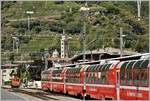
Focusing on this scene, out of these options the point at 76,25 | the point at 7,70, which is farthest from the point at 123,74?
Result: the point at 7,70

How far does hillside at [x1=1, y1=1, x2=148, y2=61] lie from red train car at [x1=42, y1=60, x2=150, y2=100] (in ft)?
70.5

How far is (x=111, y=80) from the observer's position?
27625 millimetres

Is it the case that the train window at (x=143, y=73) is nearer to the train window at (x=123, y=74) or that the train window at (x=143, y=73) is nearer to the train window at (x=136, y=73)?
the train window at (x=136, y=73)

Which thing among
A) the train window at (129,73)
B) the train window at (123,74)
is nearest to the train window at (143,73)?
the train window at (129,73)

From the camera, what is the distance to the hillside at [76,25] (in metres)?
77.6

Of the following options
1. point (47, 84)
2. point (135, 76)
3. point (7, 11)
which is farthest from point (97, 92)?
point (7, 11)

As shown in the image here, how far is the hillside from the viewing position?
255 feet

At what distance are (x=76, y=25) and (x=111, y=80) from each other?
77.2 metres

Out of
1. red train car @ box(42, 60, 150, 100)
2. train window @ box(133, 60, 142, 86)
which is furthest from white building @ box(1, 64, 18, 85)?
train window @ box(133, 60, 142, 86)

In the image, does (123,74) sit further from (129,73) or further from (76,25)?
(76,25)

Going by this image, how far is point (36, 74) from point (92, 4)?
22.4 meters

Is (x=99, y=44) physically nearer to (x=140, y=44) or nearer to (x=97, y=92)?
(x=140, y=44)

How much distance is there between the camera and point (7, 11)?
5285 inches

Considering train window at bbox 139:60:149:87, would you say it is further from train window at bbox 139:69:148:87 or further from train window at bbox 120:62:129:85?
train window at bbox 120:62:129:85
